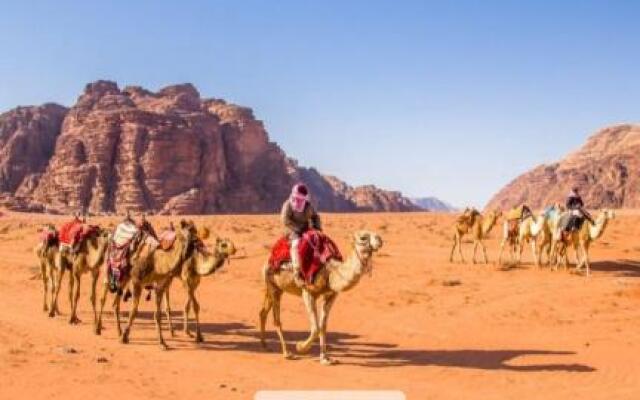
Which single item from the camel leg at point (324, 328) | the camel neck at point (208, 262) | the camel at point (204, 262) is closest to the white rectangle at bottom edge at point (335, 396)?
the camel leg at point (324, 328)

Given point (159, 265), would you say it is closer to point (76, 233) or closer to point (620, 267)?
point (76, 233)

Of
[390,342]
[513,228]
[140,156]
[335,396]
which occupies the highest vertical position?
[140,156]

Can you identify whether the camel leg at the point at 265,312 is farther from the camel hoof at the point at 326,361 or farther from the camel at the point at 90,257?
the camel at the point at 90,257

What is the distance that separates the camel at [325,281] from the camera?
37.3 ft

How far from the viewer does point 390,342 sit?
14.7 meters

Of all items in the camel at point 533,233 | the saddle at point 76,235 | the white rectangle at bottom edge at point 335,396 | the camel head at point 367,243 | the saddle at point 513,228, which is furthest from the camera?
the saddle at point 513,228

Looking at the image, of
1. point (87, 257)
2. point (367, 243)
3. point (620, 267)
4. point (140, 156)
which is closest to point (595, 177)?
point (140, 156)

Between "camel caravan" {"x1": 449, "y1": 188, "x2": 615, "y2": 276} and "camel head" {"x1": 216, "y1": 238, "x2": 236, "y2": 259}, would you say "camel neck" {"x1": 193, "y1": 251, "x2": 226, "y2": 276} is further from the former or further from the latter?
"camel caravan" {"x1": 449, "y1": 188, "x2": 615, "y2": 276}

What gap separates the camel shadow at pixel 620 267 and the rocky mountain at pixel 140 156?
68.8 meters

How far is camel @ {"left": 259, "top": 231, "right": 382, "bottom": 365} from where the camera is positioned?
1136cm

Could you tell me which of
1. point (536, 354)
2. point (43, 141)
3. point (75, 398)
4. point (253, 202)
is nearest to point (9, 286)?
point (75, 398)

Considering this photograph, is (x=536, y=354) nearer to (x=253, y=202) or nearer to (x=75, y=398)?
(x=75, y=398)

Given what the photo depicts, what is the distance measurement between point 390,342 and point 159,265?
510cm

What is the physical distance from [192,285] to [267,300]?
5.48ft
